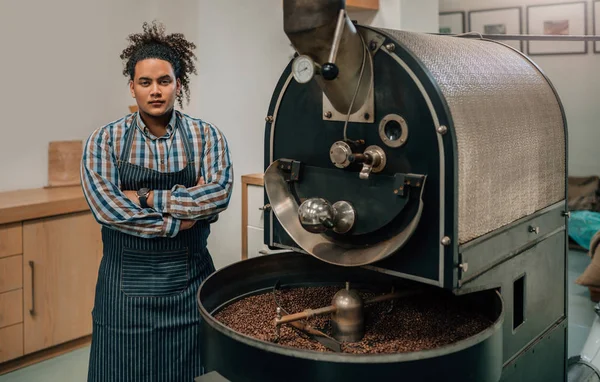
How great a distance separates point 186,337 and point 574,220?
12.7 feet

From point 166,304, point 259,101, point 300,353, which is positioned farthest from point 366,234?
point 259,101

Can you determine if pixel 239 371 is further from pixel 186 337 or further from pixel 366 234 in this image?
pixel 186 337

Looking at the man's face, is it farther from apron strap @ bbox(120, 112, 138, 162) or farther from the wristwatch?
the wristwatch

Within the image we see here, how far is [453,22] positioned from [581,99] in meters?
1.45

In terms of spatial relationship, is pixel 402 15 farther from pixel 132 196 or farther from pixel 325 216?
pixel 325 216

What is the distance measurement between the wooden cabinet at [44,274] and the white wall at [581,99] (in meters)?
4.13

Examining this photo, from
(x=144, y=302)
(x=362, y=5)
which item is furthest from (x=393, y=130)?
(x=362, y=5)

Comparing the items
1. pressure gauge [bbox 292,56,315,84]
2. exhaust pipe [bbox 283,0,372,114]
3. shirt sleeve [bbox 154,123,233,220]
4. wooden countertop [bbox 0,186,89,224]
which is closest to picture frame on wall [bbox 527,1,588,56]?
wooden countertop [bbox 0,186,89,224]

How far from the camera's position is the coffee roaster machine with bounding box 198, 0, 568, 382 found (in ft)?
3.80

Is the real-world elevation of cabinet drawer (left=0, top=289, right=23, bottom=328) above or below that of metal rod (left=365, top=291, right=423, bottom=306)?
below

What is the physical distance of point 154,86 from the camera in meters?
1.97

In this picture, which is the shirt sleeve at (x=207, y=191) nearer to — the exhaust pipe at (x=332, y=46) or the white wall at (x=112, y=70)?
the exhaust pipe at (x=332, y=46)

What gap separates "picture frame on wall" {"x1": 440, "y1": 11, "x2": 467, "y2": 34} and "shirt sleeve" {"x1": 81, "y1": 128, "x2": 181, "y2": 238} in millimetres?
4724

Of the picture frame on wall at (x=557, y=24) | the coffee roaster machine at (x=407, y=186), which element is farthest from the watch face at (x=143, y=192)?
the picture frame on wall at (x=557, y=24)
